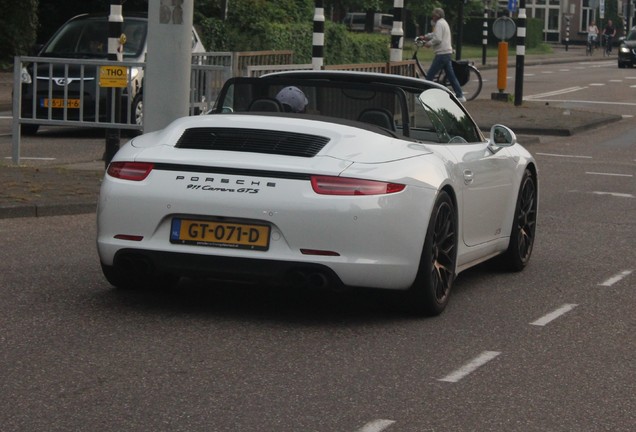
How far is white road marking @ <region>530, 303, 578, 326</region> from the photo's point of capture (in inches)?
309

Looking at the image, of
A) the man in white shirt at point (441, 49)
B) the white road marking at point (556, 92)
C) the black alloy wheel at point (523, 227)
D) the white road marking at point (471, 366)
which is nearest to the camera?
the white road marking at point (471, 366)

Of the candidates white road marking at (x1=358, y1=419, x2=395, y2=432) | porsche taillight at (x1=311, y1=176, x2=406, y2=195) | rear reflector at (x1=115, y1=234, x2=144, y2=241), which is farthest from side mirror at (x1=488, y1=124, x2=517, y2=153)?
white road marking at (x1=358, y1=419, x2=395, y2=432)

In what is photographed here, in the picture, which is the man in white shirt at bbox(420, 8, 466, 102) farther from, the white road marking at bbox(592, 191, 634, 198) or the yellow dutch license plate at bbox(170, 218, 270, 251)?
the yellow dutch license plate at bbox(170, 218, 270, 251)

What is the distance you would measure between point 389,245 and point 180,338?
1.13 meters

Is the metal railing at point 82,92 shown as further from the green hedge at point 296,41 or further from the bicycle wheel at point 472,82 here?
the green hedge at point 296,41

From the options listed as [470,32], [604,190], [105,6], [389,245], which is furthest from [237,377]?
[470,32]

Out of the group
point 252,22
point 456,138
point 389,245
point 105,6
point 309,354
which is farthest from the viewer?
point 105,6

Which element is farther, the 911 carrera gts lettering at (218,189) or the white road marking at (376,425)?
the 911 carrera gts lettering at (218,189)

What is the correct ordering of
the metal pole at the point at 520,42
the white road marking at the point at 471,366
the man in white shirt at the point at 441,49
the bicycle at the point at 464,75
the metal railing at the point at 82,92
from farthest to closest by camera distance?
the bicycle at the point at 464,75 < the man in white shirt at the point at 441,49 < the metal pole at the point at 520,42 < the metal railing at the point at 82,92 < the white road marking at the point at 471,366

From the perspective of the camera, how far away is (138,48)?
2108 cm

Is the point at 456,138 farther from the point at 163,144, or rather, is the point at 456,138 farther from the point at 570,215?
the point at 570,215

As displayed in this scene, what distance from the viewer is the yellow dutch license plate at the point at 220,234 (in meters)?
7.29

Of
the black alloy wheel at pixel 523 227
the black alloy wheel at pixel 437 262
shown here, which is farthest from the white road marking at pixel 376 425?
the black alloy wheel at pixel 523 227

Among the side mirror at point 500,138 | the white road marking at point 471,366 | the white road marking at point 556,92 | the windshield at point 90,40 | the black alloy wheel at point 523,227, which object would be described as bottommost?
the white road marking at point 471,366
